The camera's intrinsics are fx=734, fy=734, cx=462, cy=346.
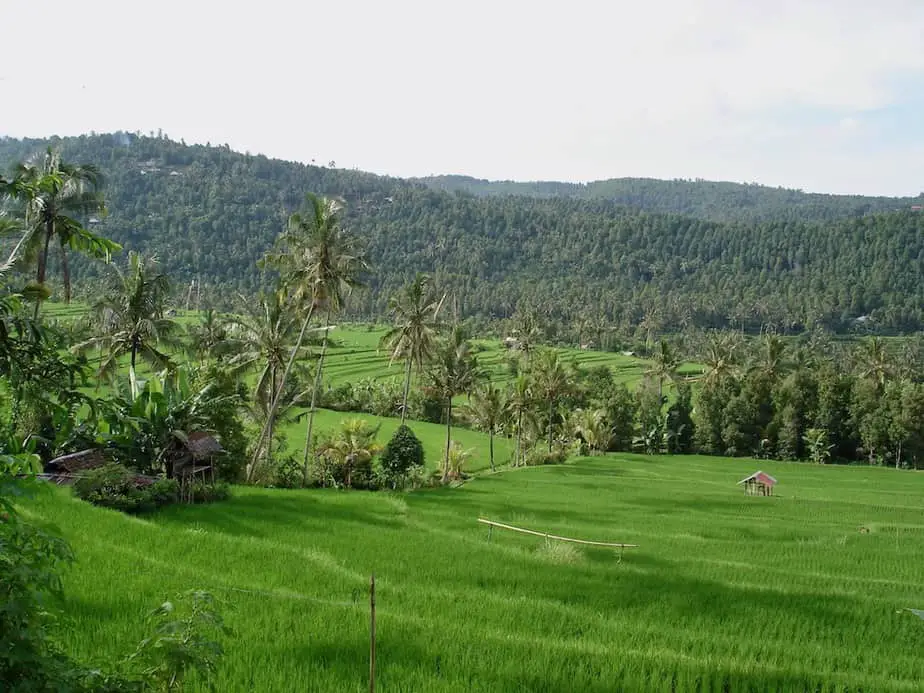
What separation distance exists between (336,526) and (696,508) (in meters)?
18.4

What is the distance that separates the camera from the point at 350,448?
129 ft

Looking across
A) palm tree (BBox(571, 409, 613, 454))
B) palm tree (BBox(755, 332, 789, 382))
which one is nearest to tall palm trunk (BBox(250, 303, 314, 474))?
palm tree (BBox(571, 409, 613, 454))

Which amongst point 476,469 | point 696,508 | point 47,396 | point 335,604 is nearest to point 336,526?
point 335,604

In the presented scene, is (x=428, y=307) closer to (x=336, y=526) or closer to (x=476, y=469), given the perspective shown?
(x=476, y=469)

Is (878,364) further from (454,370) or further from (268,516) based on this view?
(268,516)

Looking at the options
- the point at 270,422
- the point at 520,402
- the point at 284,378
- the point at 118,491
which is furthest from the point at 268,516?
the point at 520,402

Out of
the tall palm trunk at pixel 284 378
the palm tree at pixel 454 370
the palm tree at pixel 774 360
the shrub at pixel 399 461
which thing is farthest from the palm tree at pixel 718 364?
the tall palm trunk at pixel 284 378

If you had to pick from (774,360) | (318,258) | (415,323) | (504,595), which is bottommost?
(504,595)

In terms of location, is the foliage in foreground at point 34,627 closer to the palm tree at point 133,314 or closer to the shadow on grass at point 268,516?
the shadow on grass at point 268,516

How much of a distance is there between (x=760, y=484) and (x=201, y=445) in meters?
30.4

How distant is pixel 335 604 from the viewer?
33.9 ft

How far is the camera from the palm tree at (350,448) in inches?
1531

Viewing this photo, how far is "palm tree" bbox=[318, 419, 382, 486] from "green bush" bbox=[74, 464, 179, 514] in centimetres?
1801

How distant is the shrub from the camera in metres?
39.4
